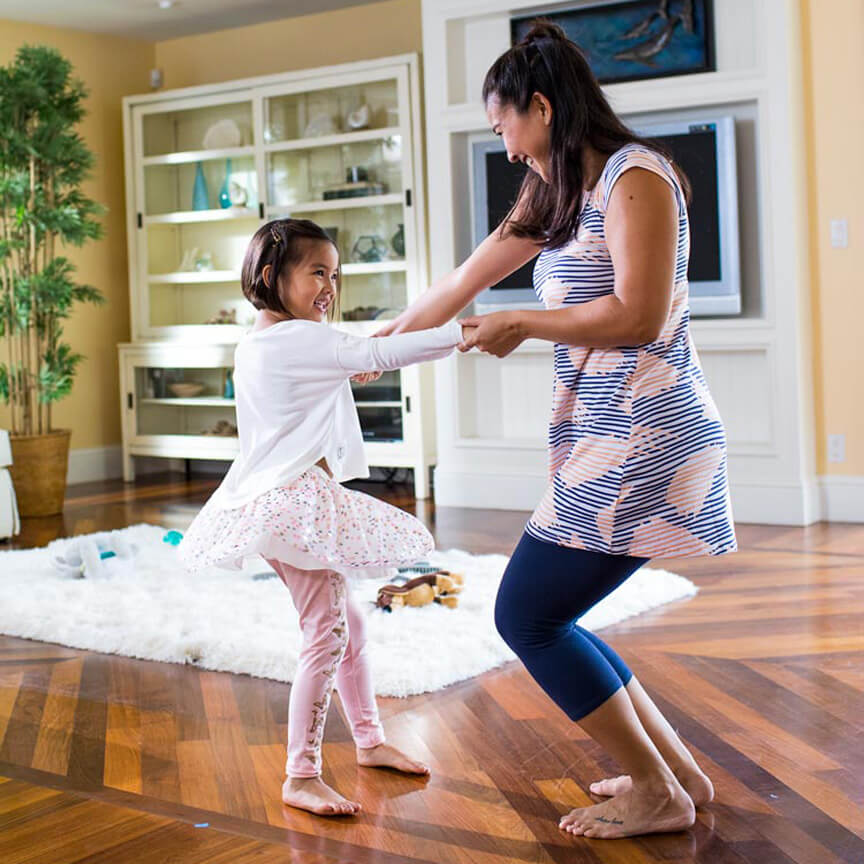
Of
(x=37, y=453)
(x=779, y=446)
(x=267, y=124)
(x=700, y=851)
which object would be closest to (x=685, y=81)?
(x=779, y=446)

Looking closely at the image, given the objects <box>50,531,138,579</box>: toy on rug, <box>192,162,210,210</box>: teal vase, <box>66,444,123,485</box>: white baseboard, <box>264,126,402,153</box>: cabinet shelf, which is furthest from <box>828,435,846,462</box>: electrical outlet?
<box>66,444,123,485</box>: white baseboard

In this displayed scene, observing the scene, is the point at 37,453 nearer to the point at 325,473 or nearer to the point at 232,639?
the point at 232,639

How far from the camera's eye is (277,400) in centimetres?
209

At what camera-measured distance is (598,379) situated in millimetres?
1814

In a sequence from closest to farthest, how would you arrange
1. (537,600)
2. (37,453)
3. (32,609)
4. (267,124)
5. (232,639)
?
1. (537,600)
2. (232,639)
3. (32,609)
4. (37,453)
5. (267,124)

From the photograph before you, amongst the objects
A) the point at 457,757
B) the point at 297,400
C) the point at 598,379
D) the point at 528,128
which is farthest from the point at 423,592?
the point at 528,128

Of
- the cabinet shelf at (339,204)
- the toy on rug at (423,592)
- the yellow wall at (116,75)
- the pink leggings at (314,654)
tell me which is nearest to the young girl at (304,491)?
the pink leggings at (314,654)

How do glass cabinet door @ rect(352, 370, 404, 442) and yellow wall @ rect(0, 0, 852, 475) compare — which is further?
glass cabinet door @ rect(352, 370, 404, 442)

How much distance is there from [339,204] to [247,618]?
132 inches

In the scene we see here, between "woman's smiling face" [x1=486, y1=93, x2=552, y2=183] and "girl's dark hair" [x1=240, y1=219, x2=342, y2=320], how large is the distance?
1.42ft

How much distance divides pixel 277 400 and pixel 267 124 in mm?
4745

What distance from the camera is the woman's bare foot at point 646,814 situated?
193 cm

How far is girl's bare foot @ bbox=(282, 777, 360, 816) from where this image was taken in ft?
6.81

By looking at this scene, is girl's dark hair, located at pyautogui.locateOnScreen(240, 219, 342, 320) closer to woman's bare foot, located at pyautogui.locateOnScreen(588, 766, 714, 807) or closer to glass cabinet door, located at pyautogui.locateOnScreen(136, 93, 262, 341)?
woman's bare foot, located at pyautogui.locateOnScreen(588, 766, 714, 807)
